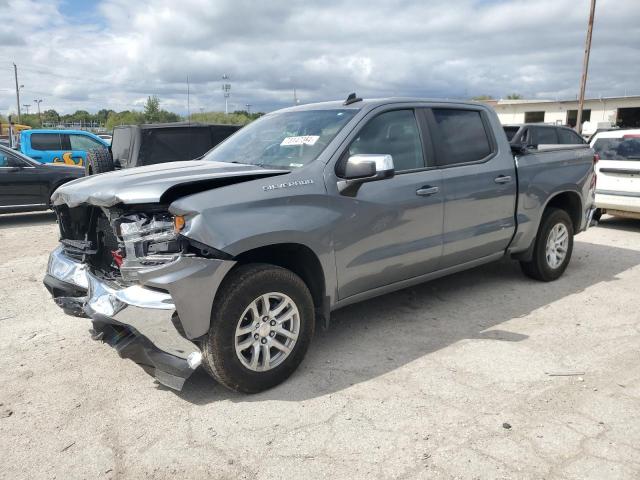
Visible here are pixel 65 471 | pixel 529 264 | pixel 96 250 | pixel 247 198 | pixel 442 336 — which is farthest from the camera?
pixel 529 264

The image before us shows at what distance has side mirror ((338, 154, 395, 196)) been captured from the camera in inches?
141

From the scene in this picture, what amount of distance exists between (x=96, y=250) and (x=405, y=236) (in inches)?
89.0

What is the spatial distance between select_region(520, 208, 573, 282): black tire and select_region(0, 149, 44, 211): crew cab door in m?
9.23

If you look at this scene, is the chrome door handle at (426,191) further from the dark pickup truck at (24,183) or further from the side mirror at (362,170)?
the dark pickup truck at (24,183)

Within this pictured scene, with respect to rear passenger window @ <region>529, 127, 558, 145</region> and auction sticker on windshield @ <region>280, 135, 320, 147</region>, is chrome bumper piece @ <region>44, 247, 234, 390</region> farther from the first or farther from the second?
rear passenger window @ <region>529, 127, 558, 145</region>

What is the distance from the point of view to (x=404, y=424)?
10.0 feet

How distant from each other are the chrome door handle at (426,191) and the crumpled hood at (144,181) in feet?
3.89

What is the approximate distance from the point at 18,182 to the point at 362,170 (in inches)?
362

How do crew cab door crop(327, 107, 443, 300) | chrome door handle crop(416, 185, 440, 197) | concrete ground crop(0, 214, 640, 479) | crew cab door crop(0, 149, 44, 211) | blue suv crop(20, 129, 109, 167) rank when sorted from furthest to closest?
blue suv crop(20, 129, 109, 167)
crew cab door crop(0, 149, 44, 211)
chrome door handle crop(416, 185, 440, 197)
crew cab door crop(327, 107, 443, 300)
concrete ground crop(0, 214, 640, 479)

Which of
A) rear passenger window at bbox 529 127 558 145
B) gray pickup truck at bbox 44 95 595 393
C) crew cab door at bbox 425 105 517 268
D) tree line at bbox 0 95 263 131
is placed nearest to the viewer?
gray pickup truck at bbox 44 95 595 393

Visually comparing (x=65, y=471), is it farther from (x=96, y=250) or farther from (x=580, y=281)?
(x=580, y=281)

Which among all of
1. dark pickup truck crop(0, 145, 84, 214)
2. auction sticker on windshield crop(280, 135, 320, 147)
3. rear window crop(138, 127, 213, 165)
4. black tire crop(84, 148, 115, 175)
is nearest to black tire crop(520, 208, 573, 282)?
auction sticker on windshield crop(280, 135, 320, 147)

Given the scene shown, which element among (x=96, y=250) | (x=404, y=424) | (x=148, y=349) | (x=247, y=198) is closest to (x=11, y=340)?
(x=96, y=250)

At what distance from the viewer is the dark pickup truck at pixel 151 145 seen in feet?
27.9
